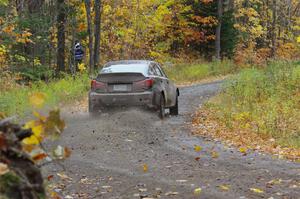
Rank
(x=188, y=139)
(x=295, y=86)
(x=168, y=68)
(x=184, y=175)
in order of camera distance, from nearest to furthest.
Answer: (x=184, y=175), (x=188, y=139), (x=295, y=86), (x=168, y=68)

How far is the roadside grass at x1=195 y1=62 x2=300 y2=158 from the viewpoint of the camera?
39.2 ft

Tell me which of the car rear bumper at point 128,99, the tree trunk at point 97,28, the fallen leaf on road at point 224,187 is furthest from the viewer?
the tree trunk at point 97,28

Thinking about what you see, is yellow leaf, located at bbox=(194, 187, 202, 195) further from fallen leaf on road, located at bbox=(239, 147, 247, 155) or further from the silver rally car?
the silver rally car

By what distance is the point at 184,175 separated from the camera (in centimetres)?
848

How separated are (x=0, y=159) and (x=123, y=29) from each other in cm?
3191

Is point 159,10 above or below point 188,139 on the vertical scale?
above

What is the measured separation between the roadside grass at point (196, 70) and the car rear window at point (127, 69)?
15.2 meters

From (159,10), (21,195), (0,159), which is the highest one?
(159,10)

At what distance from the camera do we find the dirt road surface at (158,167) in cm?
753

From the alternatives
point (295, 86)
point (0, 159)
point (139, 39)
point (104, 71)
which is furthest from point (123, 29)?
point (0, 159)

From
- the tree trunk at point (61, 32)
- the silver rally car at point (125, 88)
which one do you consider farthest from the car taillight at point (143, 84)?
the tree trunk at point (61, 32)

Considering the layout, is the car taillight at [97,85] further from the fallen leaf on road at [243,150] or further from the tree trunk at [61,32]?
the tree trunk at [61,32]

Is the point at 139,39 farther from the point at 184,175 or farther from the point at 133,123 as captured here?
the point at 184,175

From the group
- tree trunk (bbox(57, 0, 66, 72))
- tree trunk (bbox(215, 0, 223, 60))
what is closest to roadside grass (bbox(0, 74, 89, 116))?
tree trunk (bbox(57, 0, 66, 72))
